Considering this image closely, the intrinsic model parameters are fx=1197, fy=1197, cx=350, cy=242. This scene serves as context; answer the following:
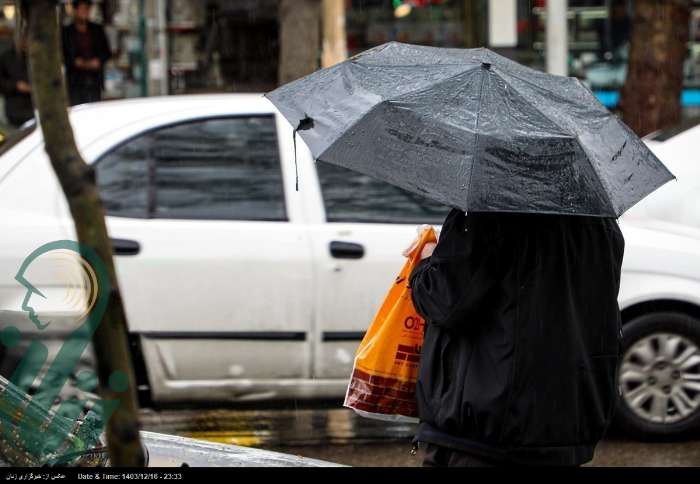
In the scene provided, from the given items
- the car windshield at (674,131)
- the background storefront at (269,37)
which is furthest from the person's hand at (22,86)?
the car windshield at (674,131)

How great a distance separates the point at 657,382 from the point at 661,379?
0.02 meters

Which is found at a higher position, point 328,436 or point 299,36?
point 299,36

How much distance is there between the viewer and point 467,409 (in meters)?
2.86

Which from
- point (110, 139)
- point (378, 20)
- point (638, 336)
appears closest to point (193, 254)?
point (110, 139)

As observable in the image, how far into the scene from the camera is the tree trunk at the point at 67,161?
2105mm

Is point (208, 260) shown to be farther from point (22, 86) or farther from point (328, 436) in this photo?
point (22, 86)

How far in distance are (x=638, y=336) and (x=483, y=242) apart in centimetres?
293

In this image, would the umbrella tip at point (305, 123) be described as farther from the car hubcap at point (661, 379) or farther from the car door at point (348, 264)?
the car hubcap at point (661, 379)

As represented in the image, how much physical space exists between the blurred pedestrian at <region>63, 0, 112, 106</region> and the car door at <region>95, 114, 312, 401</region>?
7472 millimetres

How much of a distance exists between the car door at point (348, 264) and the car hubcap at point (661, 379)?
1.18 meters

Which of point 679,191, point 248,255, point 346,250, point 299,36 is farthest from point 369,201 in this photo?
point 299,36

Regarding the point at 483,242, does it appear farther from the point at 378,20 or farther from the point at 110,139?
the point at 378,20

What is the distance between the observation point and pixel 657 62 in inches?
405

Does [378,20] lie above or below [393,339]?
below
